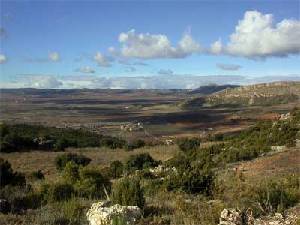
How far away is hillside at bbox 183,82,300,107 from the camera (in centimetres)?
15962

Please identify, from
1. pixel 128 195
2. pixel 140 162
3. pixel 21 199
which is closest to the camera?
pixel 128 195

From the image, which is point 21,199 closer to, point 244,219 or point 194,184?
point 194,184

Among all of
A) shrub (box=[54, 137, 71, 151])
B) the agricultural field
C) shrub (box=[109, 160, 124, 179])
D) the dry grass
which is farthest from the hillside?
the dry grass

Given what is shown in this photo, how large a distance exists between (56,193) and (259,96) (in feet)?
542

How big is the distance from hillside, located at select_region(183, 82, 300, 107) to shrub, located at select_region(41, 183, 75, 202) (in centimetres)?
14461

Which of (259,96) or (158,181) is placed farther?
(259,96)

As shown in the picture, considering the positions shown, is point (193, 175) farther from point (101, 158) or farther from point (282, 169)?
point (101, 158)

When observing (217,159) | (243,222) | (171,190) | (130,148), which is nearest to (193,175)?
(171,190)

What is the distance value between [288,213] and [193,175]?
219 inches

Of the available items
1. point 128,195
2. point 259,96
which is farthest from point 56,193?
point 259,96

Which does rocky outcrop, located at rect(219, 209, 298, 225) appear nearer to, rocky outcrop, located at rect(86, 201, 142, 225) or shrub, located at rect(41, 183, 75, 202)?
rocky outcrop, located at rect(86, 201, 142, 225)

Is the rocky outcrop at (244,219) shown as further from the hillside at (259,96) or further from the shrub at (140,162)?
the hillside at (259,96)

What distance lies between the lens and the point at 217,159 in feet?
97.2

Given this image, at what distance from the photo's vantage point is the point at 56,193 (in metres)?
11.8
